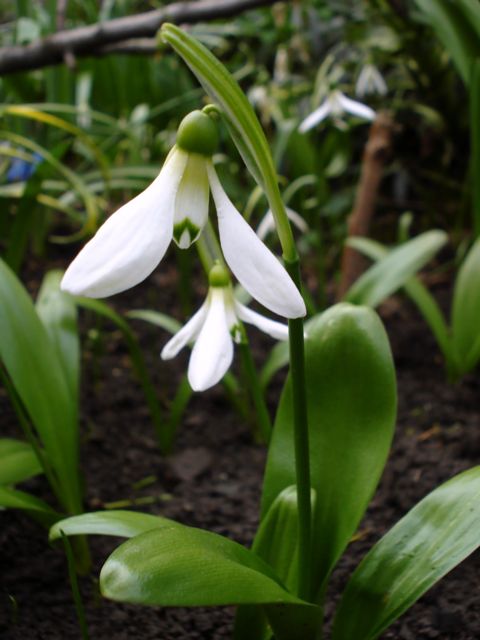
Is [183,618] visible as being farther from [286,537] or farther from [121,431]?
[121,431]

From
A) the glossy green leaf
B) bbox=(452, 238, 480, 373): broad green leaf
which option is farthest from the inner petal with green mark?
the glossy green leaf

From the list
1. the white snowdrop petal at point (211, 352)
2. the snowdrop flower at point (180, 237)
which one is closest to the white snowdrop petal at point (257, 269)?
the snowdrop flower at point (180, 237)

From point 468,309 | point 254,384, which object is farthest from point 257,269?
point 468,309

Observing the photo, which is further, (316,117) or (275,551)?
(316,117)

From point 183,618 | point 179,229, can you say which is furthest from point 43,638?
point 179,229

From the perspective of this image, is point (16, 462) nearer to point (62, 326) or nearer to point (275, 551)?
point (62, 326)
